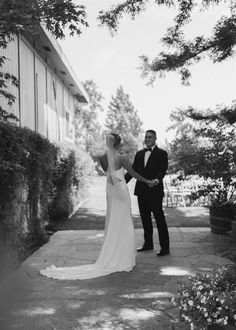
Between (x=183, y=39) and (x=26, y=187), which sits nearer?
(x=26, y=187)

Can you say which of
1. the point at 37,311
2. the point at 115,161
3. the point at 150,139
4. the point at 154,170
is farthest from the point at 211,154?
the point at 37,311

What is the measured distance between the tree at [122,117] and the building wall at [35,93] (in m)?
58.7

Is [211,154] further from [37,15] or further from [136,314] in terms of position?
[37,15]

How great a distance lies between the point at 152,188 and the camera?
6.88 metres

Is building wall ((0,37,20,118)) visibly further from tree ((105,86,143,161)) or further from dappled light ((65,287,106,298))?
tree ((105,86,143,161))

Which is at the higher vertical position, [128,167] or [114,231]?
[128,167]

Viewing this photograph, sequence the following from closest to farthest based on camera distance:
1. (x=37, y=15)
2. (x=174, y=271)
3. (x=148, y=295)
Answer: (x=37, y=15), (x=148, y=295), (x=174, y=271)

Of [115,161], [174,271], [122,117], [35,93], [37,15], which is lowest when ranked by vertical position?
[174,271]

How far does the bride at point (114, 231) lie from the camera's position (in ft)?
19.0

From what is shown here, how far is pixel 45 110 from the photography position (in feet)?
41.8

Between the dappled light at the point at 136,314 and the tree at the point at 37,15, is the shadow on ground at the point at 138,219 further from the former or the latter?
the tree at the point at 37,15

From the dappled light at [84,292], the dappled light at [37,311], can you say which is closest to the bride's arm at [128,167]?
the dappled light at [84,292]

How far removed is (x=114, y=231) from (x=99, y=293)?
144 cm

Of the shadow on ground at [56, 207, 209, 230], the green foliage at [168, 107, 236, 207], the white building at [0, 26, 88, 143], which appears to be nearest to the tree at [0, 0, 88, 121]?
the white building at [0, 26, 88, 143]
